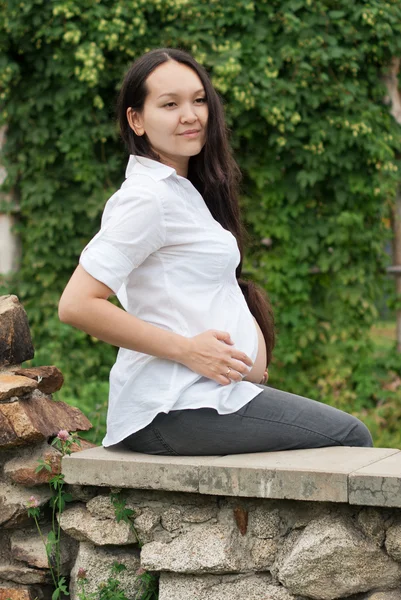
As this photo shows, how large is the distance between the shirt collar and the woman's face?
0.07 metres

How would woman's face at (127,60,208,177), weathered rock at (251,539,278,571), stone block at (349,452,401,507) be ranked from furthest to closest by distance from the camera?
1. woman's face at (127,60,208,177)
2. weathered rock at (251,539,278,571)
3. stone block at (349,452,401,507)

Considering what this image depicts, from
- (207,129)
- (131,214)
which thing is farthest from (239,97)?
(131,214)

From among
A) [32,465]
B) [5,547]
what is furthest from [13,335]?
[5,547]

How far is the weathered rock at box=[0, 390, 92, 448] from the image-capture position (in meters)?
2.69

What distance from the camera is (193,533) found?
2.48m

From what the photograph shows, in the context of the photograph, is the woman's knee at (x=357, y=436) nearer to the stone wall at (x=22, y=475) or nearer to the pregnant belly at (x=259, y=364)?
the pregnant belly at (x=259, y=364)

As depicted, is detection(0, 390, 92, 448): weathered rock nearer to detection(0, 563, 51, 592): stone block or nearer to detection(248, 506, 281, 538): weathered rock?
detection(0, 563, 51, 592): stone block

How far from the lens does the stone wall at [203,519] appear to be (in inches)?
90.2

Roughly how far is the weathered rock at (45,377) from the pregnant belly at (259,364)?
2.10 feet

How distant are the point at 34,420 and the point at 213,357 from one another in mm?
637

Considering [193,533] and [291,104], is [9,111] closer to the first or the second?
[291,104]

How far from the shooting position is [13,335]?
9.41ft

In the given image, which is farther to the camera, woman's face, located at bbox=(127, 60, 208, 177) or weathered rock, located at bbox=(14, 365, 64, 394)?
weathered rock, located at bbox=(14, 365, 64, 394)

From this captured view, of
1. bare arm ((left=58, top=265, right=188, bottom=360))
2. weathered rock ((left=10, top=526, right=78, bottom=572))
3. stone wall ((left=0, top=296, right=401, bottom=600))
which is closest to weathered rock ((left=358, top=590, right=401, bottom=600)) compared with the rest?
stone wall ((left=0, top=296, right=401, bottom=600))
